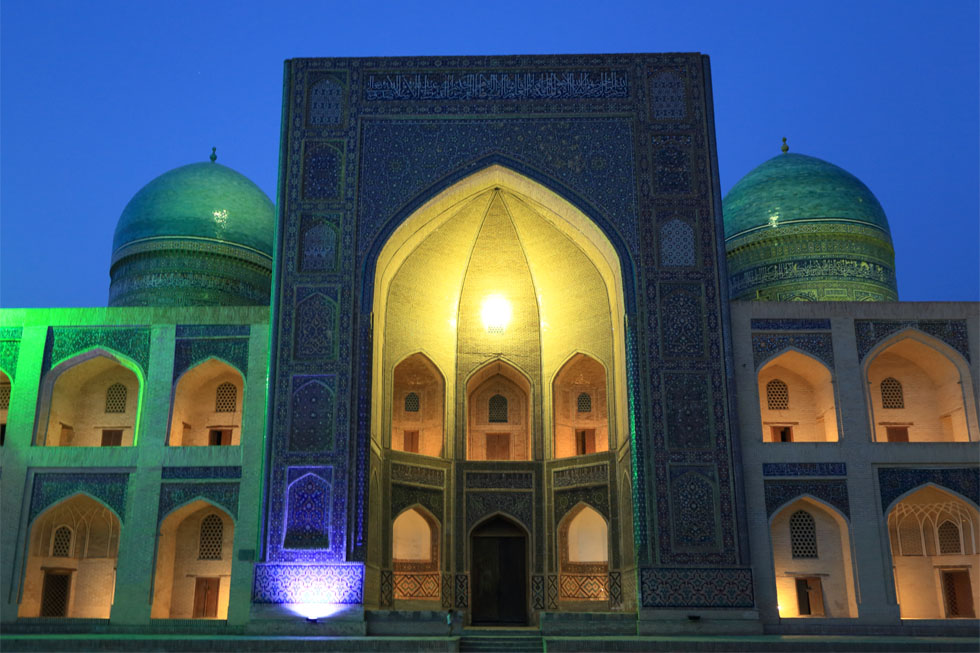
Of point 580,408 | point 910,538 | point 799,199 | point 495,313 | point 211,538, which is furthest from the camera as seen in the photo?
point 799,199

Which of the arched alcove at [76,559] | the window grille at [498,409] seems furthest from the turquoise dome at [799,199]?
the arched alcove at [76,559]

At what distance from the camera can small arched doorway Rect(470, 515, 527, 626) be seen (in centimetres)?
1236

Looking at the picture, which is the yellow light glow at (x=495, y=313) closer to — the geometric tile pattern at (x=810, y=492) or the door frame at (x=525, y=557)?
the door frame at (x=525, y=557)

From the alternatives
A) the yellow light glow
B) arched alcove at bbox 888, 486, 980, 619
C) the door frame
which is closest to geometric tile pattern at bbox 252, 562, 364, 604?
the door frame

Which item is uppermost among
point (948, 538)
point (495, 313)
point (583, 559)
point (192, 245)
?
point (192, 245)

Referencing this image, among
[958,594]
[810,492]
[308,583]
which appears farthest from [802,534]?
[308,583]

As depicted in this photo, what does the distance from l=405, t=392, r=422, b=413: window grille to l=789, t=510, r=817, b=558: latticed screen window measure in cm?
502

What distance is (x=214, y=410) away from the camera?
1269 cm

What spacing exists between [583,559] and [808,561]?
9.22 feet

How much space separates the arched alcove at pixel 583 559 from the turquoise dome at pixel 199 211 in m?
6.66

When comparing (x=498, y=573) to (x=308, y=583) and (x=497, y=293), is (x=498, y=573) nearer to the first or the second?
(x=308, y=583)

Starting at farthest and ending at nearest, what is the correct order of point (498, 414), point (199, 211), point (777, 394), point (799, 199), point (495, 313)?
point (799, 199) < point (199, 211) < point (495, 313) < point (498, 414) < point (777, 394)

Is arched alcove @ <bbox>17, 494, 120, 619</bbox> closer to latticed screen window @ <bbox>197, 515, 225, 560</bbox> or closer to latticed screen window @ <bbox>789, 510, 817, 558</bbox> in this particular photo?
latticed screen window @ <bbox>197, 515, 225, 560</bbox>

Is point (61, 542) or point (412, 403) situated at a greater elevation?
point (412, 403)
